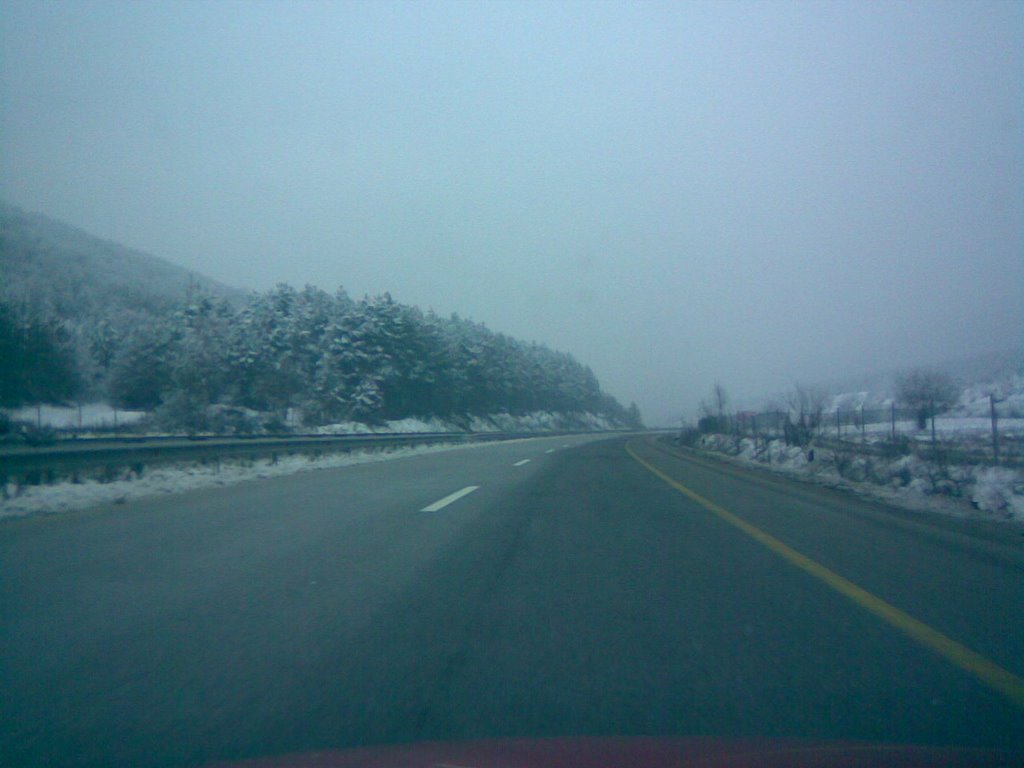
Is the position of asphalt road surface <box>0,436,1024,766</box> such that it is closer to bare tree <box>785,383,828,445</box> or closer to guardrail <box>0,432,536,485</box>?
guardrail <box>0,432,536,485</box>

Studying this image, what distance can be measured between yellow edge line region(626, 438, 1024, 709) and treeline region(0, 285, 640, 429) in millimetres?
27696

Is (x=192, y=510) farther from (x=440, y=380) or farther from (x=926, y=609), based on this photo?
(x=440, y=380)

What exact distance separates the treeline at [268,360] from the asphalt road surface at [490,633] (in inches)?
952

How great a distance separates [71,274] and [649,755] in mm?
60717

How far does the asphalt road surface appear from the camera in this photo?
3740 millimetres

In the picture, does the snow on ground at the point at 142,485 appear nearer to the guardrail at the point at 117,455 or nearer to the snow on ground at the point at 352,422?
the guardrail at the point at 117,455

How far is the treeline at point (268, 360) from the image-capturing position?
3450 centimetres

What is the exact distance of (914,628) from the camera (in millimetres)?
5312

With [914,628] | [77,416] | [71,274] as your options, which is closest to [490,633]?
[914,628]

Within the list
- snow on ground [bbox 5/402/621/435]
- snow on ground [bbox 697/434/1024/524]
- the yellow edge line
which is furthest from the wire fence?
snow on ground [bbox 5/402/621/435]

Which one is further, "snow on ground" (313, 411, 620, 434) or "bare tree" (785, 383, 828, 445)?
"snow on ground" (313, 411, 620, 434)

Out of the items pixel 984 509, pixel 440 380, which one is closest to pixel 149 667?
pixel 984 509

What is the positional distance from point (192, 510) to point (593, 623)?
26.6 feet

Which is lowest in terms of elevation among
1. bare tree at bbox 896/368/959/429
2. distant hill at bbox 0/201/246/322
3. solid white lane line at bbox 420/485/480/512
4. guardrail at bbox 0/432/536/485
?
solid white lane line at bbox 420/485/480/512
